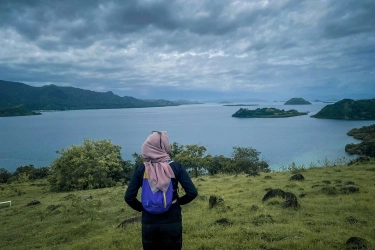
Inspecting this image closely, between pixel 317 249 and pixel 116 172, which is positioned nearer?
pixel 317 249

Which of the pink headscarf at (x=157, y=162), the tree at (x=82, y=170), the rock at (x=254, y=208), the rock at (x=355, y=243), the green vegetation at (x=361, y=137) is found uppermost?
the pink headscarf at (x=157, y=162)

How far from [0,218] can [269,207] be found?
17.5 metres

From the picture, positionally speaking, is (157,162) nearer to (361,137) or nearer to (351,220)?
(351,220)

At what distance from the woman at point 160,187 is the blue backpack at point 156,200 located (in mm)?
91

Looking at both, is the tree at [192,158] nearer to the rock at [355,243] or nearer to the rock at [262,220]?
the rock at [262,220]

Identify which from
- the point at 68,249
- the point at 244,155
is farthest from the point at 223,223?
the point at 244,155

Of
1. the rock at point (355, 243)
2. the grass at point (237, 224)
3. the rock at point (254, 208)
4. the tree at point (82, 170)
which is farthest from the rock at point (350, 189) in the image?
the tree at point (82, 170)

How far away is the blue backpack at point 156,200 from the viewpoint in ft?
15.8

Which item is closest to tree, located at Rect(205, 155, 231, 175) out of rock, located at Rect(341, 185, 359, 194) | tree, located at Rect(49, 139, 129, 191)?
tree, located at Rect(49, 139, 129, 191)

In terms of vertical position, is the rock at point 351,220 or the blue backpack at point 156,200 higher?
the blue backpack at point 156,200

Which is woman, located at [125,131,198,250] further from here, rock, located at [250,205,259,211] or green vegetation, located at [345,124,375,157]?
green vegetation, located at [345,124,375,157]

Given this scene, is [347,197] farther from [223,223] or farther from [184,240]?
[184,240]

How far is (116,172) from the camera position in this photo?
46.2 meters

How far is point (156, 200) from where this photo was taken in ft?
15.7
